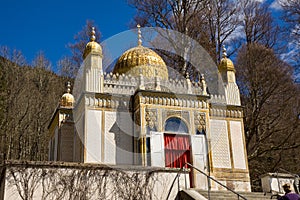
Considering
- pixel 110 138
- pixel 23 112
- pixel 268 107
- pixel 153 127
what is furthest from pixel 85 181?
pixel 23 112

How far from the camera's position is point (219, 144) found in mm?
16281

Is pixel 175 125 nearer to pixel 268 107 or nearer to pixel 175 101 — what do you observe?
pixel 175 101

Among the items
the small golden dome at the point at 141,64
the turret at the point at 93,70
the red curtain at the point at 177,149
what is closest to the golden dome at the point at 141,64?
the small golden dome at the point at 141,64

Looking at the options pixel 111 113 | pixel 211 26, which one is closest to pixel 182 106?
pixel 111 113

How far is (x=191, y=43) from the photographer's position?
22016 mm

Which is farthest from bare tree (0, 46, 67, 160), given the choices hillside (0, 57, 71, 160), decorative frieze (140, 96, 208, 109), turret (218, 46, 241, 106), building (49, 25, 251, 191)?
turret (218, 46, 241, 106)

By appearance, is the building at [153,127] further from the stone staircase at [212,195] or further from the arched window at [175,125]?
the stone staircase at [212,195]

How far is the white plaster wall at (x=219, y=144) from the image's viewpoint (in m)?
15.9

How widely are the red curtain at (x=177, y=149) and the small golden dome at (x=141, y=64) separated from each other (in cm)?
366

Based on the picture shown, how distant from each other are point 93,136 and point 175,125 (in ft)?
10.0

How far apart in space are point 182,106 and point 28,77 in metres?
14.7

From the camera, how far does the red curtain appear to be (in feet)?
48.9

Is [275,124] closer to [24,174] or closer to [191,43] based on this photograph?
[191,43]

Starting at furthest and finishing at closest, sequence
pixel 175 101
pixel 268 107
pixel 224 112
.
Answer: pixel 268 107 < pixel 224 112 < pixel 175 101
